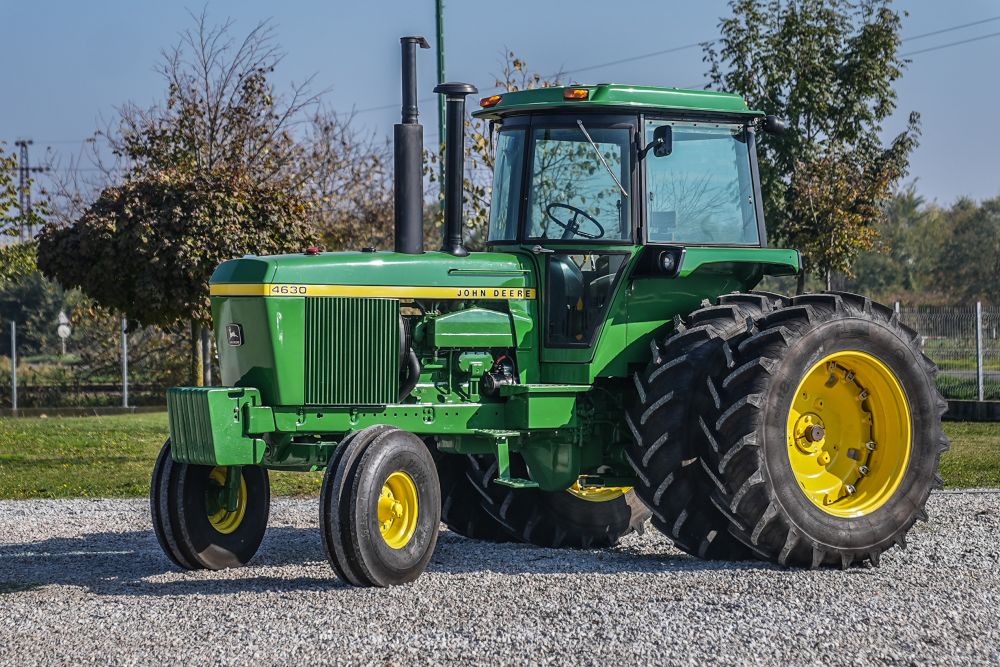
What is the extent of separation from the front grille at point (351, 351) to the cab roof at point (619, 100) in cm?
153

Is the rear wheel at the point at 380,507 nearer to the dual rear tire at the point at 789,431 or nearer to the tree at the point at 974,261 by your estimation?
the dual rear tire at the point at 789,431

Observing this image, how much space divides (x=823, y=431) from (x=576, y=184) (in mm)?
2101

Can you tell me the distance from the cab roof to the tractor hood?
0.95 meters

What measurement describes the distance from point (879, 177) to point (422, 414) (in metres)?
15.6

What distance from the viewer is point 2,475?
15.1 meters

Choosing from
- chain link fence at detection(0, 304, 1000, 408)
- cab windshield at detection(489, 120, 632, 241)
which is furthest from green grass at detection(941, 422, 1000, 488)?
cab windshield at detection(489, 120, 632, 241)

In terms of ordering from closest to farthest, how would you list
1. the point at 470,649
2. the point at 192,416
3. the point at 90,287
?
the point at 470,649 < the point at 192,416 < the point at 90,287

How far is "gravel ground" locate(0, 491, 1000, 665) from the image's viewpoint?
6109mm

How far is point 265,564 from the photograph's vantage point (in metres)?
8.69

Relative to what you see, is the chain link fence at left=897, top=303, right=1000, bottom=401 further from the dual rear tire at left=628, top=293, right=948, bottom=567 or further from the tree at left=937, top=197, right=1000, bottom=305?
the tree at left=937, top=197, right=1000, bottom=305

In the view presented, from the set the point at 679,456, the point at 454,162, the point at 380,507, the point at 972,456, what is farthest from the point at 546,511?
the point at 972,456

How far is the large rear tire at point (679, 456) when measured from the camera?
26.8 ft

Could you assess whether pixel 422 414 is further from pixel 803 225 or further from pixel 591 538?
pixel 803 225

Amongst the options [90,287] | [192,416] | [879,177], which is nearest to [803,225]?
[879,177]
